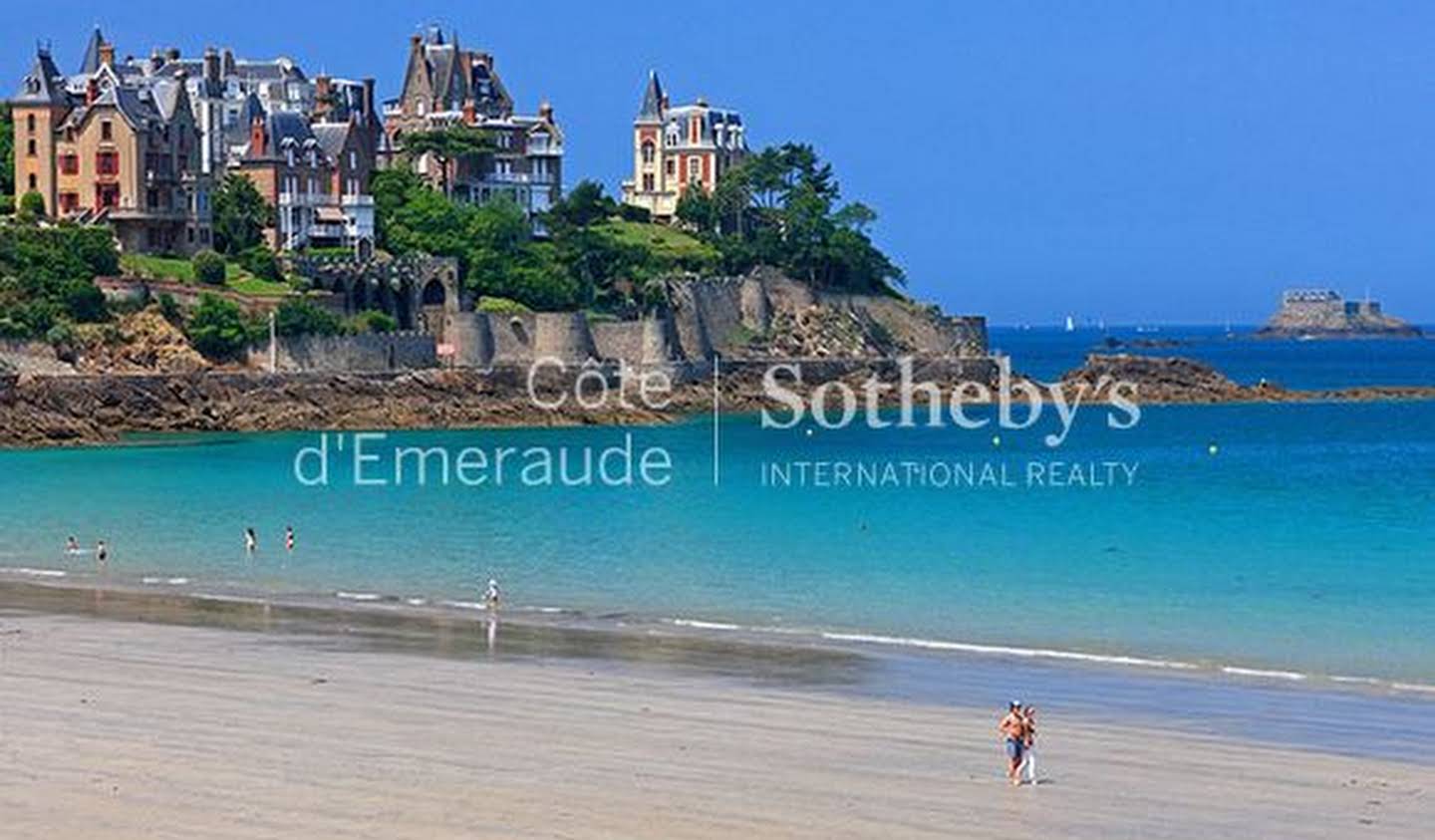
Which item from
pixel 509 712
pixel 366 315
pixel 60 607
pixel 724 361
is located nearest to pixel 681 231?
pixel 724 361

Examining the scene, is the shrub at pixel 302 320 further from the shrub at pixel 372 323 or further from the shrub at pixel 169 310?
the shrub at pixel 169 310

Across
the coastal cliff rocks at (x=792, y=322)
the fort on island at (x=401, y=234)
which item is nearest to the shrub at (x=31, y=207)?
the fort on island at (x=401, y=234)

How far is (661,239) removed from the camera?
8956 cm

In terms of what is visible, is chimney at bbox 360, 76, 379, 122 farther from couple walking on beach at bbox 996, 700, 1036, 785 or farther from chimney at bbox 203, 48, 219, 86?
couple walking on beach at bbox 996, 700, 1036, 785

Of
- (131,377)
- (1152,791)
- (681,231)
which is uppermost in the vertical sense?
(681,231)

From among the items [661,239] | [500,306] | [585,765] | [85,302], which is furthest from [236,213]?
[585,765]

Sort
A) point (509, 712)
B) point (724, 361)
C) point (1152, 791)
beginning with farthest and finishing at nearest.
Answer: point (724, 361) < point (509, 712) < point (1152, 791)

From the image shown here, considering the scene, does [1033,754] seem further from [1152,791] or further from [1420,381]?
[1420,381]

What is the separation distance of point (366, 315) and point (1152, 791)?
186 ft

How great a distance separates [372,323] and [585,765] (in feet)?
179

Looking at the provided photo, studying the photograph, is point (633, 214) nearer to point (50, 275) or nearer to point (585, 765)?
point (50, 275)

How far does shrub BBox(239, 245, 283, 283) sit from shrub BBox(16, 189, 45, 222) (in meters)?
5.70

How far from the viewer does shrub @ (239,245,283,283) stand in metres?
73.3

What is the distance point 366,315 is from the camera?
241 feet
